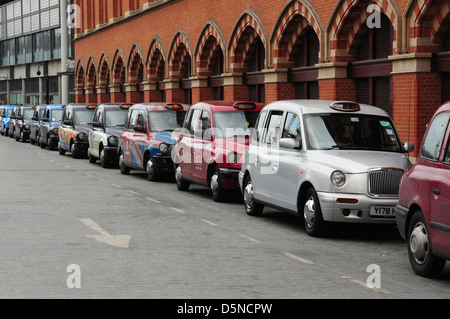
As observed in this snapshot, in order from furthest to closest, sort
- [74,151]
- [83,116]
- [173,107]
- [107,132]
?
[83,116]
[74,151]
[107,132]
[173,107]

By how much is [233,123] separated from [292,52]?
910cm

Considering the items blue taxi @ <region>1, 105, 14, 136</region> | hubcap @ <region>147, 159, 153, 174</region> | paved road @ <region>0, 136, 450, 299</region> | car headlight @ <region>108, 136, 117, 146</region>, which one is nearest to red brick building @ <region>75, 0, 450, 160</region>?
paved road @ <region>0, 136, 450, 299</region>

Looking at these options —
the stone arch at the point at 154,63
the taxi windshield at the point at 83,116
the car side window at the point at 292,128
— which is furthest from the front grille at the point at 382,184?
the stone arch at the point at 154,63

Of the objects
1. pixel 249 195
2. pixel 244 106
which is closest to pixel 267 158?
pixel 249 195

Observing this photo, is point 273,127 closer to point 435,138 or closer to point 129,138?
point 435,138

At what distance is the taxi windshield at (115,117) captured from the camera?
24.8m

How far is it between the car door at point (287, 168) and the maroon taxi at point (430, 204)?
2.87 meters

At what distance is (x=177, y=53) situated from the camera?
35.3 metres

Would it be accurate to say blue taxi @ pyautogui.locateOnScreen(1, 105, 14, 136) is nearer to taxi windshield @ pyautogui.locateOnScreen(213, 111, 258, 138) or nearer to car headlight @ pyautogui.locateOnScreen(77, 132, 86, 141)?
car headlight @ pyautogui.locateOnScreen(77, 132, 86, 141)

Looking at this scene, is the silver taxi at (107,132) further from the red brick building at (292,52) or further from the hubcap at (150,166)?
the red brick building at (292,52)

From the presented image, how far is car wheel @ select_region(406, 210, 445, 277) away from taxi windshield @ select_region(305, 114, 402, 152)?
3.17 metres

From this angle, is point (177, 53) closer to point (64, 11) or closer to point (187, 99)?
point (187, 99)

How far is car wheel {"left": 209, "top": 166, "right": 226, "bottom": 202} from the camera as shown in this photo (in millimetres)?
15227

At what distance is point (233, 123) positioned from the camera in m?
16.2
